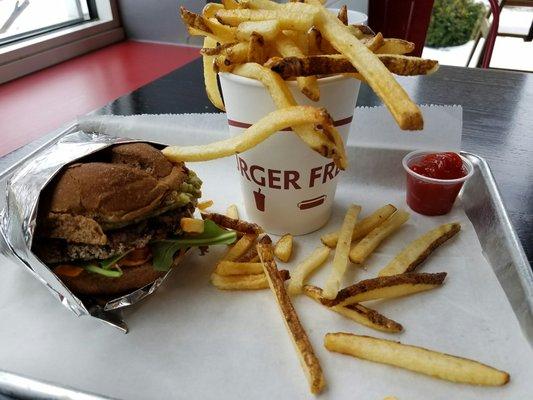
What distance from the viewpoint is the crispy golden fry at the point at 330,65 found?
3.59ft

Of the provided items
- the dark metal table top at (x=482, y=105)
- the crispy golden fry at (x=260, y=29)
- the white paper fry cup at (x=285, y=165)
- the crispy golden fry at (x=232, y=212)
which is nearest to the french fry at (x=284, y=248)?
the white paper fry cup at (x=285, y=165)

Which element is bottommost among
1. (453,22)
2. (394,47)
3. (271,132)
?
(453,22)

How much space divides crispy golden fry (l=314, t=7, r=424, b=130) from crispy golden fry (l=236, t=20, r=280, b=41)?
11cm

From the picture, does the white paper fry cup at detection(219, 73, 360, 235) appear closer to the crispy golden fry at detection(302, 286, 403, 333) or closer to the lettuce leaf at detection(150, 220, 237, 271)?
the lettuce leaf at detection(150, 220, 237, 271)

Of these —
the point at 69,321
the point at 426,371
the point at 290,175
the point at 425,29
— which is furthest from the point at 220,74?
the point at 425,29

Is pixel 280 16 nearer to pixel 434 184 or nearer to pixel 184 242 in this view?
pixel 184 242

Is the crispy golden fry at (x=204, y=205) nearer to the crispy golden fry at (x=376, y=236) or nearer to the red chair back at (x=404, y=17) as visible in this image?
the crispy golden fry at (x=376, y=236)

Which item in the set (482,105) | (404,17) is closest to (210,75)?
(482,105)

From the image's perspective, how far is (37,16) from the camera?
3213 millimetres

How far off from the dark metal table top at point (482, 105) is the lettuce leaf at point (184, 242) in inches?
35.8

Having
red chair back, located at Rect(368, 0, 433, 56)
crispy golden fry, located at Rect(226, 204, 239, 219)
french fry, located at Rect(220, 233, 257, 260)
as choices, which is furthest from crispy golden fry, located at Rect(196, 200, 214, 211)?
red chair back, located at Rect(368, 0, 433, 56)

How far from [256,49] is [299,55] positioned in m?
0.12

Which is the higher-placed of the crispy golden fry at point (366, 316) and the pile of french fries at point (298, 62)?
the pile of french fries at point (298, 62)

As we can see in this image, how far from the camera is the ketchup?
153cm
